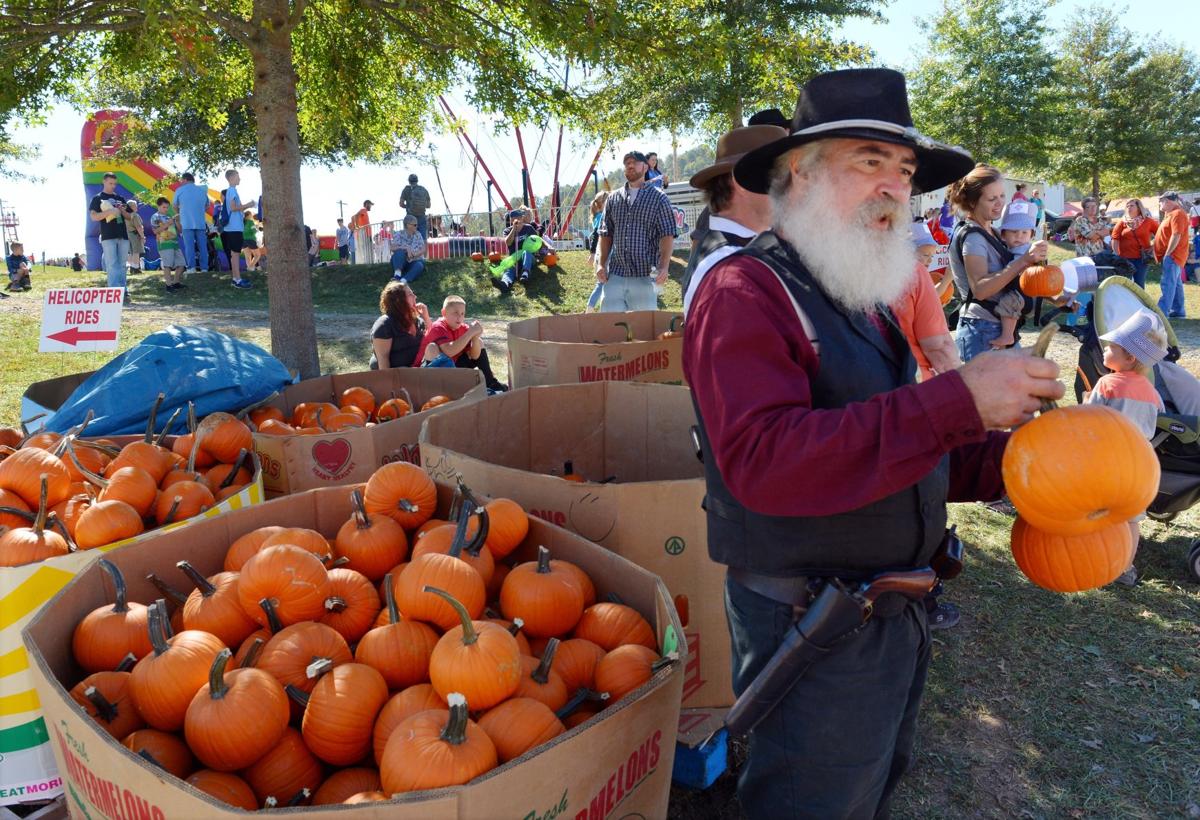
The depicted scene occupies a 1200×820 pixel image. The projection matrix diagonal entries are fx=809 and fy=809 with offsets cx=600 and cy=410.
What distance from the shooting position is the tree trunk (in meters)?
5.48

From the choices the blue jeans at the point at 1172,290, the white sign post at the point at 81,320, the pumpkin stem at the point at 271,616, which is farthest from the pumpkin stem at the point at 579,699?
the blue jeans at the point at 1172,290

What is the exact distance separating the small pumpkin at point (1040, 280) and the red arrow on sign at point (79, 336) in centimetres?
602

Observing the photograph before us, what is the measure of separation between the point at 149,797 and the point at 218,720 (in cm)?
35

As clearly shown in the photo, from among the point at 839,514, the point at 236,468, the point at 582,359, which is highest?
the point at 582,359

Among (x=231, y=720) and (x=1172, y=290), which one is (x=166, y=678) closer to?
(x=231, y=720)

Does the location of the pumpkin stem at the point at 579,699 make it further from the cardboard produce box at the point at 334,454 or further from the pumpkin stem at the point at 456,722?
the cardboard produce box at the point at 334,454

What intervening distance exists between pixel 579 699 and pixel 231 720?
32.0 inches

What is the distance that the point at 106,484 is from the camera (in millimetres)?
3064

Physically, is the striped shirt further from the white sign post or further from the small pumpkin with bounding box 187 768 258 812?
the small pumpkin with bounding box 187 768 258 812

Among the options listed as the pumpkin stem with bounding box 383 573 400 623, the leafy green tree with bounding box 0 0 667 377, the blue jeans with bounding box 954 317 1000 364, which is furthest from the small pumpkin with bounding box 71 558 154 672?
the blue jeans with bounding box 954 317 1000 364

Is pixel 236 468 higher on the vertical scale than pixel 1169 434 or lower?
higher

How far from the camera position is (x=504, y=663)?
1908 mm

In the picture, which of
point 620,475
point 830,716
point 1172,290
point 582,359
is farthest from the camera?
point 1172,290

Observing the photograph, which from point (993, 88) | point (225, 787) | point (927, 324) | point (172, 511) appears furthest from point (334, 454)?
point (993, 88)
